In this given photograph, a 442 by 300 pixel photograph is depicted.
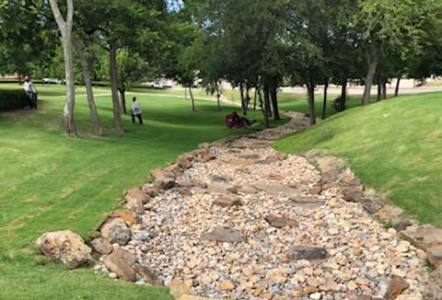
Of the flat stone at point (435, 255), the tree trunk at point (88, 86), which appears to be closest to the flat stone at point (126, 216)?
the flat stone at point (435, 255)

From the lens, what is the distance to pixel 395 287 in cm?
829

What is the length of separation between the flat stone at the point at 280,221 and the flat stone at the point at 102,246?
3449 millimetres

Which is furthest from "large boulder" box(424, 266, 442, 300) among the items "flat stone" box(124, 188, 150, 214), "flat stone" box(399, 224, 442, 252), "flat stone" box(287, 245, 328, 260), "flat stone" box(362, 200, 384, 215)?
"flat stone" box(124, 188, 150, 214)

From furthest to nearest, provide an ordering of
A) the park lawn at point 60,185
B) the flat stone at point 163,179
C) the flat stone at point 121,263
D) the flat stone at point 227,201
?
the flat stone at point 163,179
the flat stone at point 227,201
the flat stone at point 121,263
the park lawn at point 60,185

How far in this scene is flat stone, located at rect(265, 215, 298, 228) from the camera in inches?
448

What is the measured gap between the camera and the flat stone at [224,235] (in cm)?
1044

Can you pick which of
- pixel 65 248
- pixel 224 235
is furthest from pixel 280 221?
pixel 65 248

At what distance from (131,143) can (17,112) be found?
366 inches

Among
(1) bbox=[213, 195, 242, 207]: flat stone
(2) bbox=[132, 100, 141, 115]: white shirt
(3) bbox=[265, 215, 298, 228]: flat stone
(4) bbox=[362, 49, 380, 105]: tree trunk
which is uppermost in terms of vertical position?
(4) bbox=[362, 49, 380, 105]: tree trunk

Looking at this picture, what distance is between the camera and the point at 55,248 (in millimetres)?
8641

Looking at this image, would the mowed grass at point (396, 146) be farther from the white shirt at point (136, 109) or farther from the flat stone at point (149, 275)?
the white shirt at point (136, 109)

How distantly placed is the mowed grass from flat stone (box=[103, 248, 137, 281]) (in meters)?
5.45

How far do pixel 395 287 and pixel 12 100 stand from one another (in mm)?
24367

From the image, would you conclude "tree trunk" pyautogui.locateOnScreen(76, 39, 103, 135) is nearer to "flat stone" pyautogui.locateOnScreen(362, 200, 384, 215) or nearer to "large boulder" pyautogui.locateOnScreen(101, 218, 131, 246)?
"large boulder" pyautogui.locateOnScreen(101, 218, 131, 246)
